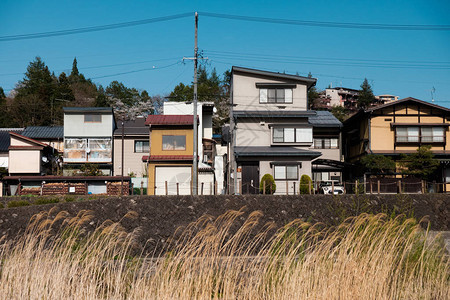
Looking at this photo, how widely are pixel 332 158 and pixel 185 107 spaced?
14920 millimetres

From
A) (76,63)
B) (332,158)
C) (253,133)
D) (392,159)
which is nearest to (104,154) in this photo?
(253,133)

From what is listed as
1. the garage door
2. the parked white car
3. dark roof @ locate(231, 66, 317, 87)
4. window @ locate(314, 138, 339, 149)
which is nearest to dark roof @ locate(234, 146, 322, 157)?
the parked white car

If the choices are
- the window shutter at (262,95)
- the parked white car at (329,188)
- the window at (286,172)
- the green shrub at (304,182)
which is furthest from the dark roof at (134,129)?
the parked white car at (329,188)

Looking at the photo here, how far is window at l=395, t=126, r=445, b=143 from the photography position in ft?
122

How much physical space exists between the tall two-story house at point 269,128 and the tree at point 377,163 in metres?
3.65

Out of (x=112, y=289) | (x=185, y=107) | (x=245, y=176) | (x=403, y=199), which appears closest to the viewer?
(x=112, y=289)

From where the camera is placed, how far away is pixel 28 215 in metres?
19.9

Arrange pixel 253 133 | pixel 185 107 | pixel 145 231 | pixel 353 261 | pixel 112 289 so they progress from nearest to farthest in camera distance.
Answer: pixel 353 261 < pixel 112 289 < pixel 145 231 < pixel 253 133 < pixel 185 107

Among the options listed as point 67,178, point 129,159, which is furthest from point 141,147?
point 67,178

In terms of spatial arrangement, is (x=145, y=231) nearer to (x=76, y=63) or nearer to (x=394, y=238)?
(x=394, y=238)

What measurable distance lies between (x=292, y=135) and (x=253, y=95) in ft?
15.4

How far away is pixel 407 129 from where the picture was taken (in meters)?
37.4

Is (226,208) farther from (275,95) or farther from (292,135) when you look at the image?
(275,95)

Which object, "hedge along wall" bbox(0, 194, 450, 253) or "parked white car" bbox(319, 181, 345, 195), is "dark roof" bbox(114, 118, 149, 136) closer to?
"parked white car" bbox(319, 181, 345, 195)
